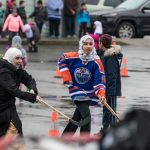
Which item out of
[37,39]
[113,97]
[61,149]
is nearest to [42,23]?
[37,39]

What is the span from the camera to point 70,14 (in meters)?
30.5

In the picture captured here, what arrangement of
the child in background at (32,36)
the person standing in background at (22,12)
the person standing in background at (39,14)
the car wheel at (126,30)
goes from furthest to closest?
1. the car wheel at (126,30)
2. the person standing in background at (39,14)
3. the person standing in background at (22,12)
4. the child in background at (32,36)

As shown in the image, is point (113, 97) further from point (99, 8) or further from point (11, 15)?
point (99, 8)

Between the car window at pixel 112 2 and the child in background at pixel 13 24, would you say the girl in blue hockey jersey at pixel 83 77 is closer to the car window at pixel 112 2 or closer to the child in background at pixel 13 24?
the child in background at pixel 13 24

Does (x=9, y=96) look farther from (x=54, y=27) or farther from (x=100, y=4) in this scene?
(x=100, y=4)

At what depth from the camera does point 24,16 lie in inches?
1141

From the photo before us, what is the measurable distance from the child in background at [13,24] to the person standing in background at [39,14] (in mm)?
1862

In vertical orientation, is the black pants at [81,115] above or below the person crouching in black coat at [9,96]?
below

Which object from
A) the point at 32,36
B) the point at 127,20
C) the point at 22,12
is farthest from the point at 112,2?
the point at 32,36

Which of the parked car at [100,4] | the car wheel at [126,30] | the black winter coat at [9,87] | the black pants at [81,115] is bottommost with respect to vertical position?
the car wheel at [126,30]

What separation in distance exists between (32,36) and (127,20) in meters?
5.89

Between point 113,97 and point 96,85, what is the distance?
147cm

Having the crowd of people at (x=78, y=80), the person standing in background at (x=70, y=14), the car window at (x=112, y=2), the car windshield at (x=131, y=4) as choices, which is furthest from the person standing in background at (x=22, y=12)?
the crowd of people at (x=78, y=80)

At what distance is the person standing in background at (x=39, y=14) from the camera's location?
1159 inches
